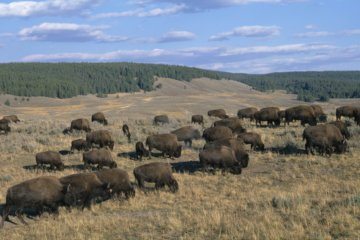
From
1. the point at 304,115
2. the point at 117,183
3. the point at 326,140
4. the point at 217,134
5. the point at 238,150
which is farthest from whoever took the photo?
the point at 304,115

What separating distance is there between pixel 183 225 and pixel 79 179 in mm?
4416

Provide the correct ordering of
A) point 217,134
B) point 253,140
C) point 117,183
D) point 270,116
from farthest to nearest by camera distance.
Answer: point 270,116 → point 217,134 → point 253,140 → point 117,183

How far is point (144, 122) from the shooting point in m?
43.3

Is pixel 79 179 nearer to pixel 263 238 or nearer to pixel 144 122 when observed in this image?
pixel 263 238

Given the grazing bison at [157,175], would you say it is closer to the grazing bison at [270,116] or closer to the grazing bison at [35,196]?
the grazing bison at [35,196]

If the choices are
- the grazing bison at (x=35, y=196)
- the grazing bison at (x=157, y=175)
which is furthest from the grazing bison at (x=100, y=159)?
the grazing bison at (x=35, y=196)

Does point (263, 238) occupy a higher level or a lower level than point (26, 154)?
higher

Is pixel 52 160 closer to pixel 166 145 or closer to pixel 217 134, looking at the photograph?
pixel 166 145

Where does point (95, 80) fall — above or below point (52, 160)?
below

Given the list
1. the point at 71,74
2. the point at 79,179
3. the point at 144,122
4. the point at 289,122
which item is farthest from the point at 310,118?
the point at 71,74

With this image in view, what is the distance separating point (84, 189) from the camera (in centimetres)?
1430

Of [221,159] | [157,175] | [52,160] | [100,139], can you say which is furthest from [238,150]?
[100,139]

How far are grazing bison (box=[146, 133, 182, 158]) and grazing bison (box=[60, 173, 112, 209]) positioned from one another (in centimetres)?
829

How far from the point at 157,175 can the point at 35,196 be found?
451 centimetres
